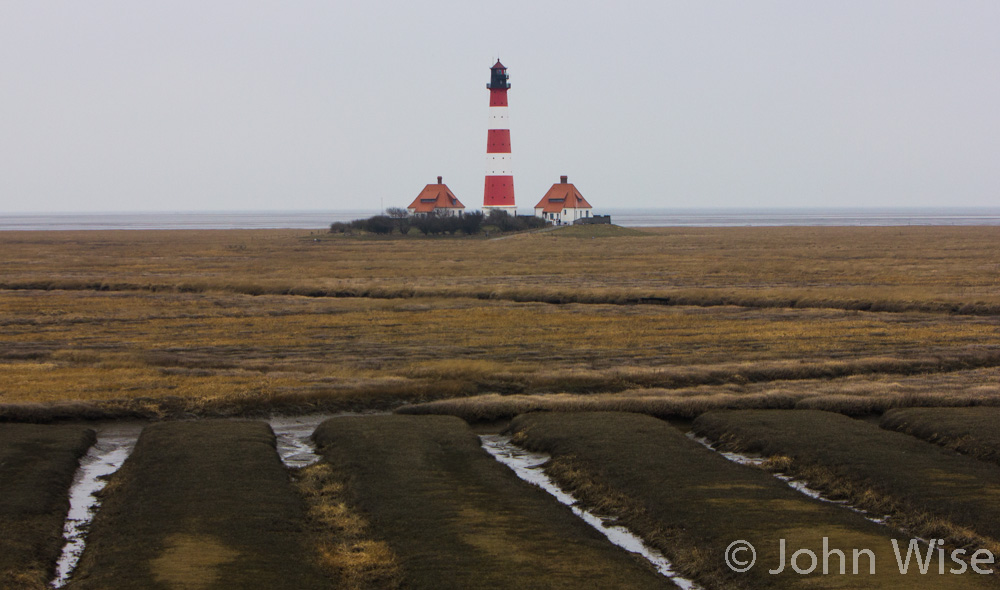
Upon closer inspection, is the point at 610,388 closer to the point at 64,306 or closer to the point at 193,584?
the point at 193,584

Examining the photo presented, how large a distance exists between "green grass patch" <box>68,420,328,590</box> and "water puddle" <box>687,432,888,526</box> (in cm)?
785

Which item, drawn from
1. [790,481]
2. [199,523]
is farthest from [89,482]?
[790,481]

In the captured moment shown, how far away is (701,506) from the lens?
46.2 ft

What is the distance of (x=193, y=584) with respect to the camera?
36.7ft

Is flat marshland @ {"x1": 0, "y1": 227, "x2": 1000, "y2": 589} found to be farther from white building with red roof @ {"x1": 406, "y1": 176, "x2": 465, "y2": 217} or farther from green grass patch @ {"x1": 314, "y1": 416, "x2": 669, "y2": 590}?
white building with red roof @ {"x1": 406, "y1": 176, "x2": 465, "y2": 217}

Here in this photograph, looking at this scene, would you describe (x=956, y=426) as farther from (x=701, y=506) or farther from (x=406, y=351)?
(x=406, y=351)

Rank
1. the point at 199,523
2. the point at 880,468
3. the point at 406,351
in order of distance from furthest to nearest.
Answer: the point at 406,351
the point at 880,468
the point at 199,523

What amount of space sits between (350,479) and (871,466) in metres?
8.55

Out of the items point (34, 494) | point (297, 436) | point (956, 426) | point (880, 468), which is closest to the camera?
point (34, 494)

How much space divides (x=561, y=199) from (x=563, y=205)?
3.57 ft

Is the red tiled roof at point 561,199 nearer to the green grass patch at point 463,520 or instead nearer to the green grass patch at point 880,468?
the green grass patch at point 880,468

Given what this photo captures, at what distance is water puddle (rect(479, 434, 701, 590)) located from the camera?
12.6m

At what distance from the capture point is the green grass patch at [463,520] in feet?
38.3

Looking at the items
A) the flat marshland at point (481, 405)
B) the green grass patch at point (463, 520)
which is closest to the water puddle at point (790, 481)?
the flat marshland at point (481, 405)
